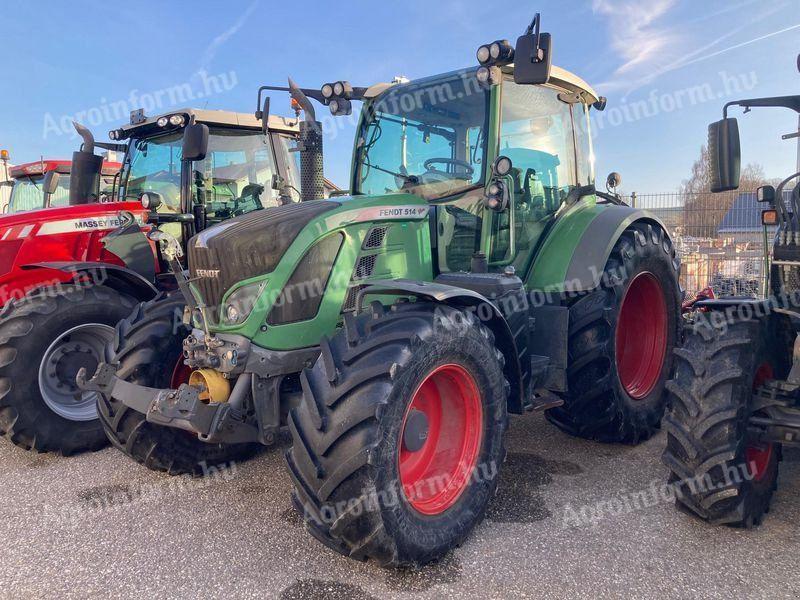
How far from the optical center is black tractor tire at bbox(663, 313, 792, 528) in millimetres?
2840

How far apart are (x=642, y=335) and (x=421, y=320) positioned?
2.77 meters

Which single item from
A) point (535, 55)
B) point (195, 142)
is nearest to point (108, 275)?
point (195, 142)

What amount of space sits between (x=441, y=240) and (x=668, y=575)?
84.0 inches

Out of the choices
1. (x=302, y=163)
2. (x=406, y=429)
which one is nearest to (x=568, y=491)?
(x=406, y=429)

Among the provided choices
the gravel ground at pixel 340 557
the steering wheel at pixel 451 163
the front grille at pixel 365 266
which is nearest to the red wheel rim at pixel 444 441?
the gravel ground at pixel 340 557

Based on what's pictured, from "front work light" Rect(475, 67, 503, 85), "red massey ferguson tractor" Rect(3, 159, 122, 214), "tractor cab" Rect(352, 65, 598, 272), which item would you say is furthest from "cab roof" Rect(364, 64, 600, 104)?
"red massey ferguson tractor" Rect(3, 159, 122, 214)

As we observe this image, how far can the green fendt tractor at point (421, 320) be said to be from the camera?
250 cm

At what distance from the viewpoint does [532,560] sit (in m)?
2.74

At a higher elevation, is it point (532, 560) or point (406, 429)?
point (406, 429)

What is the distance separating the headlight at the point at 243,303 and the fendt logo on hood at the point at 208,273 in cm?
17

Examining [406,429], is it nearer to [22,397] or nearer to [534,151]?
[534,151]

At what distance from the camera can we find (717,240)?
9.91 m

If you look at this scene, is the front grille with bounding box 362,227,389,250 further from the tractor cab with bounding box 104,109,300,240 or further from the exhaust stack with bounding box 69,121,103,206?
the exhaust stack with bounding box 69,121,103,206

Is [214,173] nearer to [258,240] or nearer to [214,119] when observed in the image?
[214,119]
